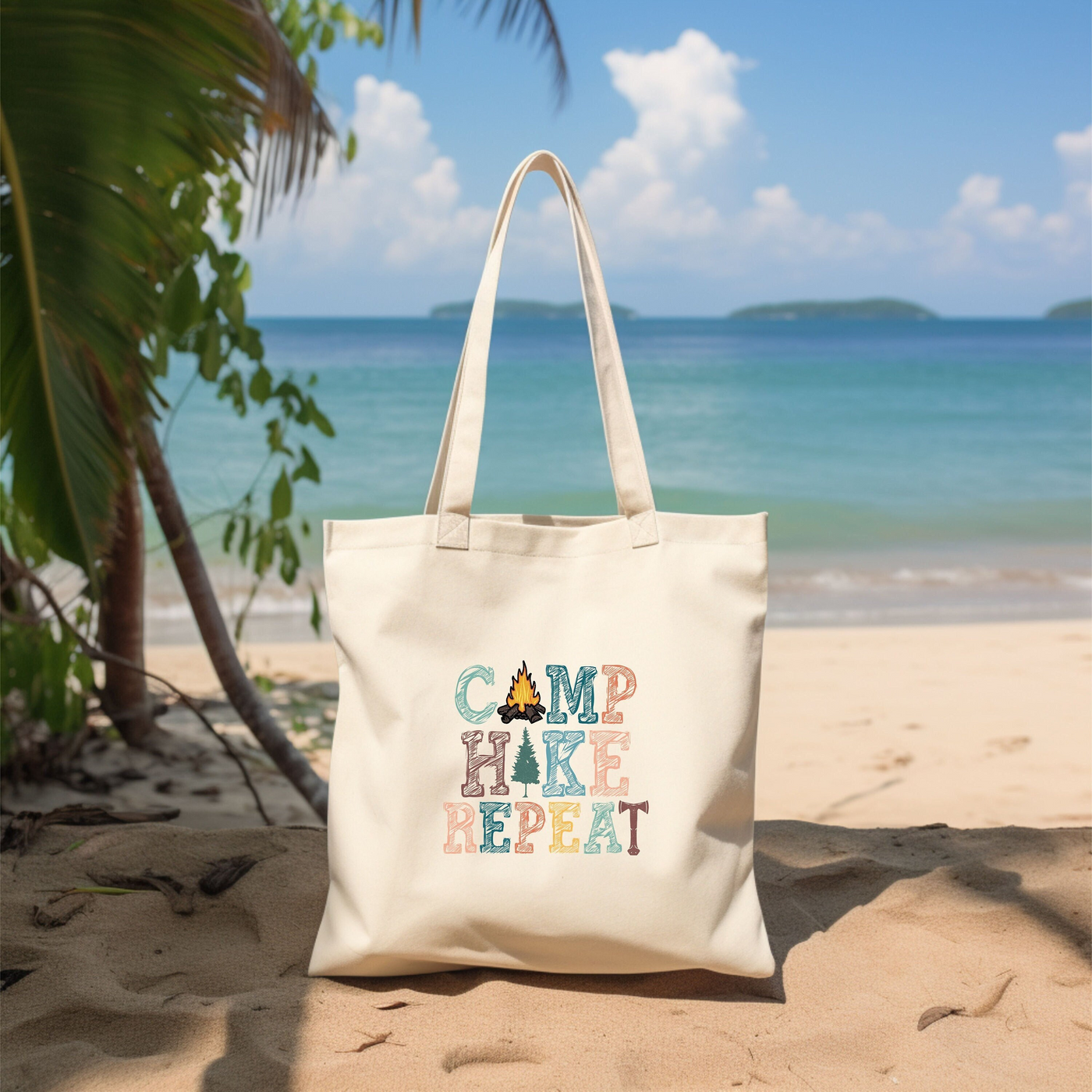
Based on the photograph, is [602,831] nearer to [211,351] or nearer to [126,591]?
[211,351]

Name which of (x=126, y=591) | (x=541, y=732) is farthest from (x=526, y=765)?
(x=126, y=591)

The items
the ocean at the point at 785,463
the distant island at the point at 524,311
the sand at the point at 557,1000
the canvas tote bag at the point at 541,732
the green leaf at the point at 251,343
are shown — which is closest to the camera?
the sand at the point at 557,1000

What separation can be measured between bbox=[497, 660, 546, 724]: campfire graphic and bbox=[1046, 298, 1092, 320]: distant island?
85025 mm

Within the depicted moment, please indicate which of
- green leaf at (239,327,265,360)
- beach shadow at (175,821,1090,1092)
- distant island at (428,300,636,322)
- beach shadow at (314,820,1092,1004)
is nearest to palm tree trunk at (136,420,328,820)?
green leaf at (239,327,265,360)

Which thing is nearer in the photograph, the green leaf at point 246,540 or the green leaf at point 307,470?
the green leaf at point 307,470

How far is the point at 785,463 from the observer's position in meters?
15.7

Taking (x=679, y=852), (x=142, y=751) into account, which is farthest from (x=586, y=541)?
(x=142, y=751)

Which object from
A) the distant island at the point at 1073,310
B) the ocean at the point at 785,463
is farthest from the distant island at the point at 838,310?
the ocean at the point at 785,463

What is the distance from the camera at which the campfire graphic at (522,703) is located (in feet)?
4.40

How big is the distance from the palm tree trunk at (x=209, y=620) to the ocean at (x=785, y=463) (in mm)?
437

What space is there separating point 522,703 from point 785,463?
15.0 m

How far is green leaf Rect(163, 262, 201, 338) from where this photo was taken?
2.14 meters

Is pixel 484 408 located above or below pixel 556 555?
above

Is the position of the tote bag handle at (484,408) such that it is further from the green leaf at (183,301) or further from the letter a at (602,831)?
the green leaf at (183,301)
